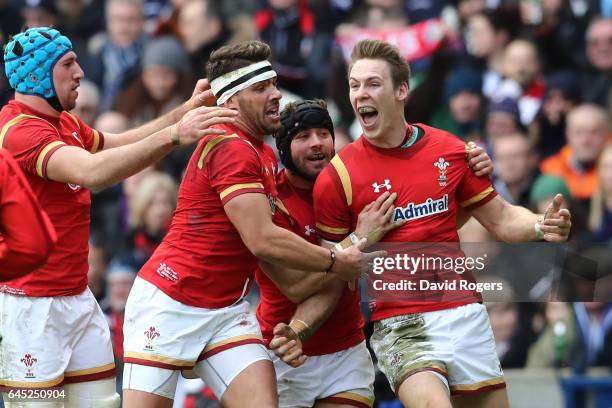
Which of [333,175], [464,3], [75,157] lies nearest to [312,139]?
[333,175]

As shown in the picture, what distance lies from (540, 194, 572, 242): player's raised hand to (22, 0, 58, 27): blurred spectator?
26.2ft

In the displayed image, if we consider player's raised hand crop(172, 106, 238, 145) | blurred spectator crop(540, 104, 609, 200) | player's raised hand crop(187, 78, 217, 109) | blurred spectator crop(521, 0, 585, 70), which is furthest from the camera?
blurred spectator crop(521, 0, 585, 70)

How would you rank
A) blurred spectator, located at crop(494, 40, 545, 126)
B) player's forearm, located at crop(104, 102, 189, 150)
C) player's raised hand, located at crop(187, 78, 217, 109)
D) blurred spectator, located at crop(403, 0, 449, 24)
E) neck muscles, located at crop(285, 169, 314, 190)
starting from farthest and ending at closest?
blurred spectator, located at crop(403, 0, 449, 24) < blurred spectator, located at crop(494, 40, 545, 126) < player's forearm, located at crop(104, 102, 189, 150) < neck muscles, located at crop(285, 169, 314, 190) < player's raised hand, located at crop(187, 78, 217, 109)

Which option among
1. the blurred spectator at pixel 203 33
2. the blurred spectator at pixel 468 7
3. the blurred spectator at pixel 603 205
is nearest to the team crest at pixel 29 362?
the blurred spectator at pixel 603 205

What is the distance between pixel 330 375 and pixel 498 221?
130cm

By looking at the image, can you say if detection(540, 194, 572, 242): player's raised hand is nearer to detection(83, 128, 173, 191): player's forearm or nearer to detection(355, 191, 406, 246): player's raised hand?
detection(355, 191, 406, 246): player's raised hand

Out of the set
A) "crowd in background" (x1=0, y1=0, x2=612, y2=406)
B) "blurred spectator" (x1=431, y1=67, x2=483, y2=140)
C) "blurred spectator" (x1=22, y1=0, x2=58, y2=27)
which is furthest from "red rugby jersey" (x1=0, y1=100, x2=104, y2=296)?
"blurred spectator" (x1=22, y1=0, x2=58, y2=27)

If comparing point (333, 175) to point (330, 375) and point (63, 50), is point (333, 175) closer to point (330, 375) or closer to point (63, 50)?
point (330, 375)

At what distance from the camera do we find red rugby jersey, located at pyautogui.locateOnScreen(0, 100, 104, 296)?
714cm

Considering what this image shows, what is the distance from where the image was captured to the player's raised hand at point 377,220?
23.5ft

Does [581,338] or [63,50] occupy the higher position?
[63,50]

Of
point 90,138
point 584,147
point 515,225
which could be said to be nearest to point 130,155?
point 90,138

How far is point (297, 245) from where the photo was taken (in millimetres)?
6969

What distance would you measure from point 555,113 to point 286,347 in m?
4.78
